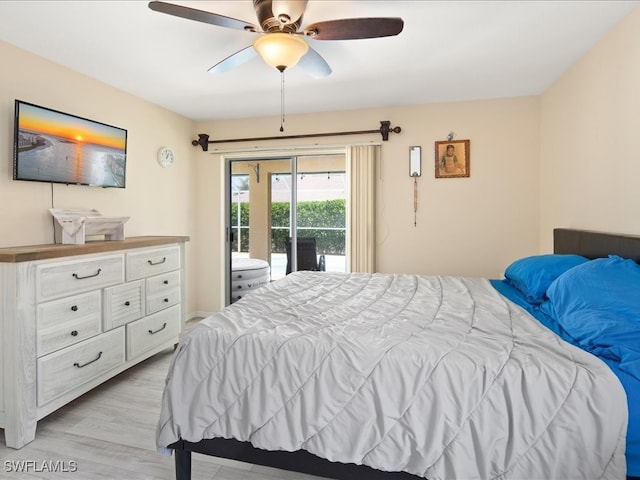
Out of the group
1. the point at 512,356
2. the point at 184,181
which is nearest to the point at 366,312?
the point at 512,356

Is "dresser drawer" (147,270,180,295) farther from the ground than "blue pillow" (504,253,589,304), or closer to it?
closer to it

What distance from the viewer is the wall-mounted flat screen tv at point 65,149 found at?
242 cm

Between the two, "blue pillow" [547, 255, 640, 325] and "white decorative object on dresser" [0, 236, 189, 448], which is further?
"white decorative object on dresser" [0, 236, 189, 448]

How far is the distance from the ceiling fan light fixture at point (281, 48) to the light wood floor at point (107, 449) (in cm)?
221

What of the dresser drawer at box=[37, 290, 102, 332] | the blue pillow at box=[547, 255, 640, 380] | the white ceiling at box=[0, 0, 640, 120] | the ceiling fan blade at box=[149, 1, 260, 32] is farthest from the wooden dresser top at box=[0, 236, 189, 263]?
the blue pillow at box=[547, 255, 640, 380]

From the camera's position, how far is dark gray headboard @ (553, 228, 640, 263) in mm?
1938

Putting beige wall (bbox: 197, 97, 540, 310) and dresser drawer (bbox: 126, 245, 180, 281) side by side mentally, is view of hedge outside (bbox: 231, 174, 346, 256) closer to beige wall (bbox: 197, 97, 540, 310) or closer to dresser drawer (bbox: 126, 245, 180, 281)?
beige wall (bbox: 197, 97, 540, 310)

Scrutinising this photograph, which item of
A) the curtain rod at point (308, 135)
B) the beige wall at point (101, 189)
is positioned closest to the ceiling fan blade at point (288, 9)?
the beige wall at point (101, 189)

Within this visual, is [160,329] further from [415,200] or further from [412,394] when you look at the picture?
[415,200]

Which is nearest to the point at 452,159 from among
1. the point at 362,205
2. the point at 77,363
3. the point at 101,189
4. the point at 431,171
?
the point at 431,171

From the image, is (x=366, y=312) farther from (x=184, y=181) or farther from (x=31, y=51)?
(x=184, y=181)

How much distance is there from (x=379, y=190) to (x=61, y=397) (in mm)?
3264

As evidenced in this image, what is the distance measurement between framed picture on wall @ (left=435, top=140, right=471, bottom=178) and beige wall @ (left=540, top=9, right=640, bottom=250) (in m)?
0.72

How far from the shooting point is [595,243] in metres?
2.31
